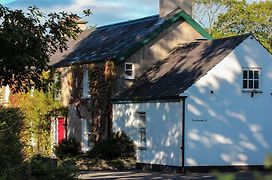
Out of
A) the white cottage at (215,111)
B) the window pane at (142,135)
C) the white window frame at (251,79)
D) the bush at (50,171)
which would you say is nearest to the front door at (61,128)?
the window pane at (142,135)

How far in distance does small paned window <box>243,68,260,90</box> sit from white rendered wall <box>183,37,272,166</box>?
0.74 feet

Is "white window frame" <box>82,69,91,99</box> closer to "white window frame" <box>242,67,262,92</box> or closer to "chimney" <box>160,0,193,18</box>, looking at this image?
"chimney" <box>160,0,193,18</box>

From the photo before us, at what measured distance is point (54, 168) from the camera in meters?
10.9

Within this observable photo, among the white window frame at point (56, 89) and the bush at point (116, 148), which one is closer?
the bush at point (116, 148)

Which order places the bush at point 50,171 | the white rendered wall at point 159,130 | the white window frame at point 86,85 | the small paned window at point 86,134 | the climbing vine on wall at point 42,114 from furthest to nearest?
the climbing vine on wall at point 42,114, the small paned window at point 86,134, the white window frame at point 86,85, the white rendered wall at point 159,130, the bush at point 50,171

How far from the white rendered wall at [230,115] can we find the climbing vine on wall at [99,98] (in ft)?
23.3

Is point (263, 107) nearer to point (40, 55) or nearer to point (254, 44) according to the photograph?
point (254, 44)

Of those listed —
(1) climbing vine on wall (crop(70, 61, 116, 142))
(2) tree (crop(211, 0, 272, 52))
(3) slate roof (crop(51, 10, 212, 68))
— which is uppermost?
(2) tree (crop(211, 0, 272, 52))

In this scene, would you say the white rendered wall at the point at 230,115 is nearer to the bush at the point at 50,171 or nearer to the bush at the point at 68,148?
the bush at the point at 68,148

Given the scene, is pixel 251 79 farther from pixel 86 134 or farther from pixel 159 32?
pixel 86 134

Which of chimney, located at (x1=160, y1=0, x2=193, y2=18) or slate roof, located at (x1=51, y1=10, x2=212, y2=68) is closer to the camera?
slate roof, located at (x1=51, y1=10, x2=212, y2=68)

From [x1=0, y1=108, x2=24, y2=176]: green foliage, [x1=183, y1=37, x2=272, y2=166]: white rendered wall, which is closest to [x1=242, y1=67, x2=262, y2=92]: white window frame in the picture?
[x1=183, y1=37, x2=272, y2=166]: white rendered wall

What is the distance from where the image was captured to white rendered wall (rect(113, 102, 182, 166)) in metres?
24.6

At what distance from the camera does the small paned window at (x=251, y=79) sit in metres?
25.7
